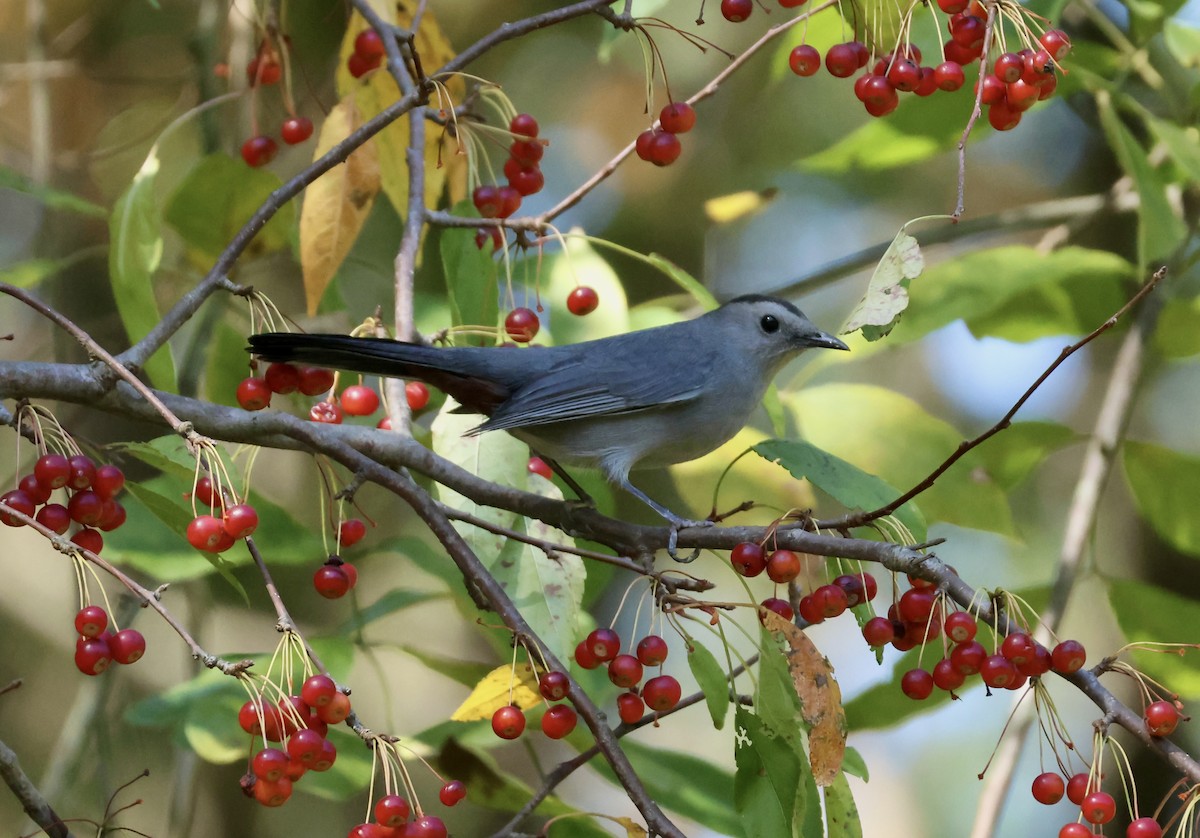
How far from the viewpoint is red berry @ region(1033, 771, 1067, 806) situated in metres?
2.00

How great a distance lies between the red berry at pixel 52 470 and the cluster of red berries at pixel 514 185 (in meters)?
1.36

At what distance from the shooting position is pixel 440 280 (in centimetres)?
470

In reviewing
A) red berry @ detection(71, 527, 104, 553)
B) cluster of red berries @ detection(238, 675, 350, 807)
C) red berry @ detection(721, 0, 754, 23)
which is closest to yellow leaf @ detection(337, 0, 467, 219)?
red berry @ detection(721, 0, 754, 23)

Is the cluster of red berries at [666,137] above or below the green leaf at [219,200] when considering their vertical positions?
below

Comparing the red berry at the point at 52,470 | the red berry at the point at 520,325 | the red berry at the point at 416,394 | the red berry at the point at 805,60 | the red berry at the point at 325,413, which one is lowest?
the red berry at the point at 52,470

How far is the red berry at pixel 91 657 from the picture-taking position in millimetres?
2008

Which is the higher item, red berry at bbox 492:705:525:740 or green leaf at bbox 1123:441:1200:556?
green leaf at bbox 1123:441:1200:556

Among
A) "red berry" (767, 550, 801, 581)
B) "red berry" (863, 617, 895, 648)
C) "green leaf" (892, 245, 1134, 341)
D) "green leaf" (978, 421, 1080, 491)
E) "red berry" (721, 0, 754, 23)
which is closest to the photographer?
"red berry" (767, 550, 801, 581)

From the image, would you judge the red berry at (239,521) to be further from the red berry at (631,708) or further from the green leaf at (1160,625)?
the green leaf at (1160,625)

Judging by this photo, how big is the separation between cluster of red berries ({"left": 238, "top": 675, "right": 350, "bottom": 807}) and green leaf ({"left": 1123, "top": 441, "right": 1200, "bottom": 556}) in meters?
2.56

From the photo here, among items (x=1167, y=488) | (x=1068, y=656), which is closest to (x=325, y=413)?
(x=1068, y=656)

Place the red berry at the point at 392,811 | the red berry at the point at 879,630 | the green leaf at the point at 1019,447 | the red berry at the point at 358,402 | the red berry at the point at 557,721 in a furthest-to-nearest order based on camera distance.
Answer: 1. the green leaf at the point at 1019,447
2. the red berry at the point at 358,402
3. the red berry at the point at 557,721
4. the red berry at the point at 879,630
5. the red berry at the point at 392,811

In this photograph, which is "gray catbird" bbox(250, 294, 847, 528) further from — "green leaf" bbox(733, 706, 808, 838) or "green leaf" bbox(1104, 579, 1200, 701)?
"green leaf" bbox(1104, 579, 1200, 701)

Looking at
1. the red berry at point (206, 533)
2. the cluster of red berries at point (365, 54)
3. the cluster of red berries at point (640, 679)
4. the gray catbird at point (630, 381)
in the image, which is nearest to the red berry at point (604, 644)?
the cluster of red berries at point (640, 679)
